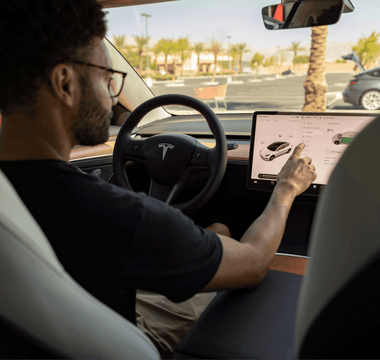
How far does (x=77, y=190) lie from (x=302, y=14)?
1457 mm

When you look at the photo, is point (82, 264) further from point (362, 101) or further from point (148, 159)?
point (362, 101)

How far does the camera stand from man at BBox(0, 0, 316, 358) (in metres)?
0.82

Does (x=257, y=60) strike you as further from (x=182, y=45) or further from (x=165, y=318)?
(x=165, y=318)

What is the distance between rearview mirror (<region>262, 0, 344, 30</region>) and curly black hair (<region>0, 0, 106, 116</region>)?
1.13 metres

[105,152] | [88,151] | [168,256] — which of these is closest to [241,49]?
[105,152]

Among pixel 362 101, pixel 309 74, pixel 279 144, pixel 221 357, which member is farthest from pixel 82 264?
pixel 362 101

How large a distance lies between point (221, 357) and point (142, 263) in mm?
356

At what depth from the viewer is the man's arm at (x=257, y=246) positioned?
3.09 feet

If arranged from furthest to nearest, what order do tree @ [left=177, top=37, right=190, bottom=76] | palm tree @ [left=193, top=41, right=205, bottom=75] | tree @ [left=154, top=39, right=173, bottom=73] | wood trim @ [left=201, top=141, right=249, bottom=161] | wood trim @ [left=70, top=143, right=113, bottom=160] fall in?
palm tree @ [left=193, top=41, right=205, bottom=75], tree @ [left=177, top=37, right=190, bottom=76], tree @ [left=154, top=39, right=173, bottom=73], wood trim @ [left=70, top=143, right=113, bottom=160], wood trim @ [left=201, top=141, right=249, bottom=161]

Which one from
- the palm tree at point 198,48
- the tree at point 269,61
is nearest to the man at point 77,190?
the palm tree at point 198,48

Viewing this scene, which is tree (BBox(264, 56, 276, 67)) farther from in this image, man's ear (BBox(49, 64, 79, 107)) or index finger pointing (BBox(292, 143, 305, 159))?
man's ear (BBox(49, 64, 79, 107))

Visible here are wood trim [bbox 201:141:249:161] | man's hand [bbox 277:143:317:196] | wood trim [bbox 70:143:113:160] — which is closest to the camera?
man's hand [bbox 277:143:317:196]

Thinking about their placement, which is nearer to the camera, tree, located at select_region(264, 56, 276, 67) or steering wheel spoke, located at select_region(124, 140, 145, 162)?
steering wheel spoke, located at select_region(124, 140, 145, 162)

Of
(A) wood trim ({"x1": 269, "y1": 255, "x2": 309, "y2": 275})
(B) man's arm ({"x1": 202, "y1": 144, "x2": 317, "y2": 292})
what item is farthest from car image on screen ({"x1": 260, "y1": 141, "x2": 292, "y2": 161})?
(A) wood trim ({"x1": 269, "y1": 255, "x2": 309, "y2": 275})
